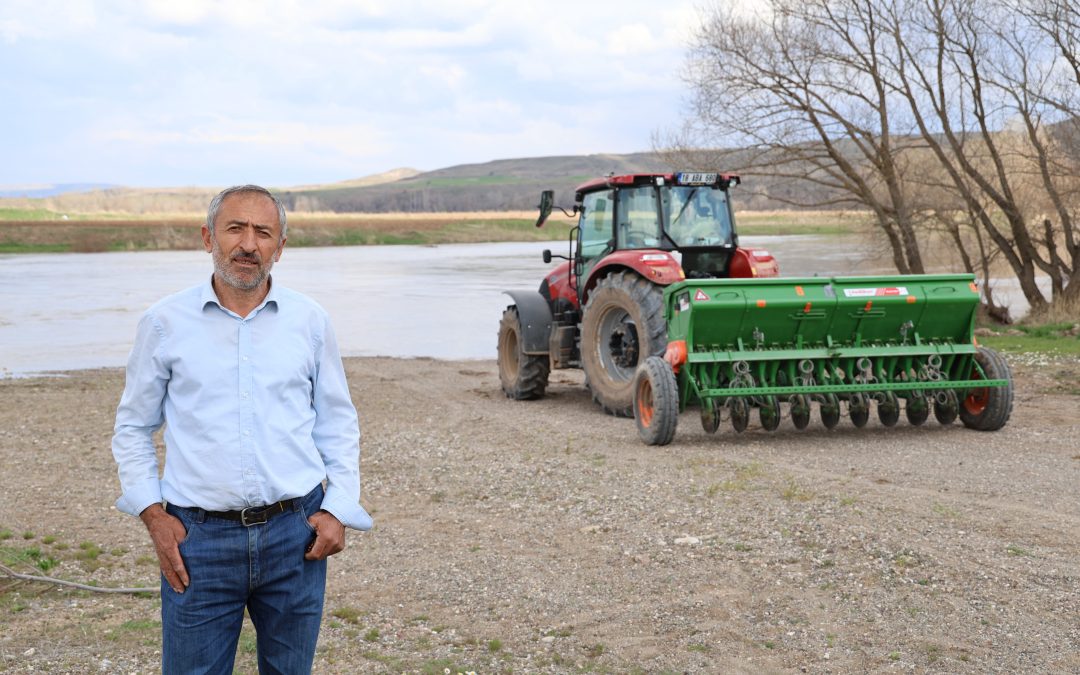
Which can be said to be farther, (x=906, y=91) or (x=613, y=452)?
(x=906, y=91)

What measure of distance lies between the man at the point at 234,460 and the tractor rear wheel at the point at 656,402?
6.88 meters

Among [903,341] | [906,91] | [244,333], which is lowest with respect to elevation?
[903,341]

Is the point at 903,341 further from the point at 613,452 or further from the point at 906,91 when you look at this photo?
the point at 906,91

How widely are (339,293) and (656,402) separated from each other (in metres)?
23.7

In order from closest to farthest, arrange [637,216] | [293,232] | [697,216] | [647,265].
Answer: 1. [647,265]
2. [637,216]
3. [697,216]
4. [293,232]

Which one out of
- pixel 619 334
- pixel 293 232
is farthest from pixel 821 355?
pixel 293 232

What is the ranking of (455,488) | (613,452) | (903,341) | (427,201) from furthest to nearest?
(427,201), (903,341), (613,452), (455,488)

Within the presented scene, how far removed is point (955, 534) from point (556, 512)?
249cm

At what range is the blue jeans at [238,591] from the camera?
10.2ft

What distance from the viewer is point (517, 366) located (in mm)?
14242

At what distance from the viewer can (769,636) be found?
5.37 meters

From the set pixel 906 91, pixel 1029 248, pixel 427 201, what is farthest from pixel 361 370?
pixel 427 201

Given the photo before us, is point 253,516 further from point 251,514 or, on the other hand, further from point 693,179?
point 693,179

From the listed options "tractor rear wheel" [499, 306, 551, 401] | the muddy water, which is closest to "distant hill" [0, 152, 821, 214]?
the muddy water
